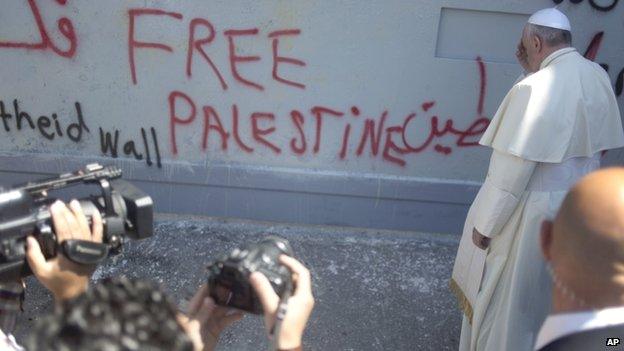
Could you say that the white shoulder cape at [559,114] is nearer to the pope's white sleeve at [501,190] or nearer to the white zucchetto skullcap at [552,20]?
the pope's white sleeve at [501,190]

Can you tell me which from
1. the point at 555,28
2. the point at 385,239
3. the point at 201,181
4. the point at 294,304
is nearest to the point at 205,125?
the point at 201,181

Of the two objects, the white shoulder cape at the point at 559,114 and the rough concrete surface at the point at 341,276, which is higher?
the white shoulder cape at the point at 559,114

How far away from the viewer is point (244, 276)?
133cm

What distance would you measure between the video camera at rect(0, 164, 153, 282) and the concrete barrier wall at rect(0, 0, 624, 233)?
2289 mm

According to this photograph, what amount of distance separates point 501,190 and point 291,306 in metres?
1.47

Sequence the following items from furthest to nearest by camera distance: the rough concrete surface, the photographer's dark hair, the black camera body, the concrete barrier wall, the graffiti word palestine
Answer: the graffiti word palestine < the concrete barrier wall < the rough concrete surface < the black camera body < the photographer's dark hair

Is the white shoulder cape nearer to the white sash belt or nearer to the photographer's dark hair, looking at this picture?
the white sash belt

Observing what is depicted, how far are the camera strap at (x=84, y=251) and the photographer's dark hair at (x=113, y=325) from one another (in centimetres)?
60

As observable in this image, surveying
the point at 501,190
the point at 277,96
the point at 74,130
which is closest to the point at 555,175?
the point at 501,190

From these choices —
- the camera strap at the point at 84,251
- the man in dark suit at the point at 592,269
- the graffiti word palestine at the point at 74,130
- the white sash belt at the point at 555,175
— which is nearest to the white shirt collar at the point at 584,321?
the man in dark suit at the point at 592,269

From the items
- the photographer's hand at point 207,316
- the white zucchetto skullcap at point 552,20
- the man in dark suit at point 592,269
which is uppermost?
the white zucchetto skullcap at point 552,20

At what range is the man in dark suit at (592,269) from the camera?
1.09m

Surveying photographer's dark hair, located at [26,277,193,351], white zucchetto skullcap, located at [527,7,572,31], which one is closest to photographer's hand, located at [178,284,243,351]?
photographer's dark hair, located at [26,277,193,351]

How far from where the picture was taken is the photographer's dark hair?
2.44 feet
